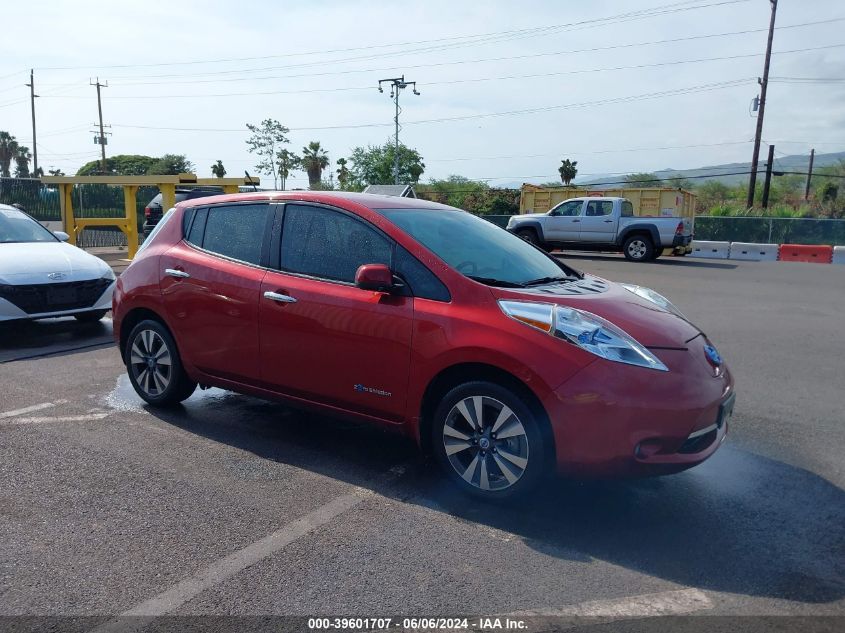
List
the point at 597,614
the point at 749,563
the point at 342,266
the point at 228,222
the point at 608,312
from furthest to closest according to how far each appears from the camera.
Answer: the point at 228,222
the point at 342,266
the point at 608,312
the point at 749,563
the point at 597,614

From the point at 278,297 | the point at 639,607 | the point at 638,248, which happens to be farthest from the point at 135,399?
the point at 638,248

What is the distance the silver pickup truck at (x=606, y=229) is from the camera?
20.3 metres

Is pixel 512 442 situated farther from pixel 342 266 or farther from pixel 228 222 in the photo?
pixel 228 222

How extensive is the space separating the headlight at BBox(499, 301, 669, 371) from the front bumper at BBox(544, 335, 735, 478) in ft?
0.23

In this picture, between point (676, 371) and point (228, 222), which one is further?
point (228, 222)

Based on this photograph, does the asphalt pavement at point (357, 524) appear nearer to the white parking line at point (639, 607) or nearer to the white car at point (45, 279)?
the white parking line at point (639, 607)

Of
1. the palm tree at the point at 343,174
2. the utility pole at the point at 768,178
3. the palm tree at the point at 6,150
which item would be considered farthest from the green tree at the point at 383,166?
the palm tree at the point at 6,150

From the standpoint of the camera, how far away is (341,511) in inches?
149

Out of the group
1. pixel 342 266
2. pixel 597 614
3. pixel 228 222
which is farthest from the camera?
pixel 228 222

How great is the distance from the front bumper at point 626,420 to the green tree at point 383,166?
2127 inches

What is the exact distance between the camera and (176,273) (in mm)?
5156

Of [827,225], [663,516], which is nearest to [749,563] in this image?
[663,516]

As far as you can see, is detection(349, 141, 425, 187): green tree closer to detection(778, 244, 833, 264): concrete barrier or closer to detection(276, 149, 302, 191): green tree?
detection(276, 149, 302, 191): green tree

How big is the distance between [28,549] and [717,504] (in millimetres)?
3482
